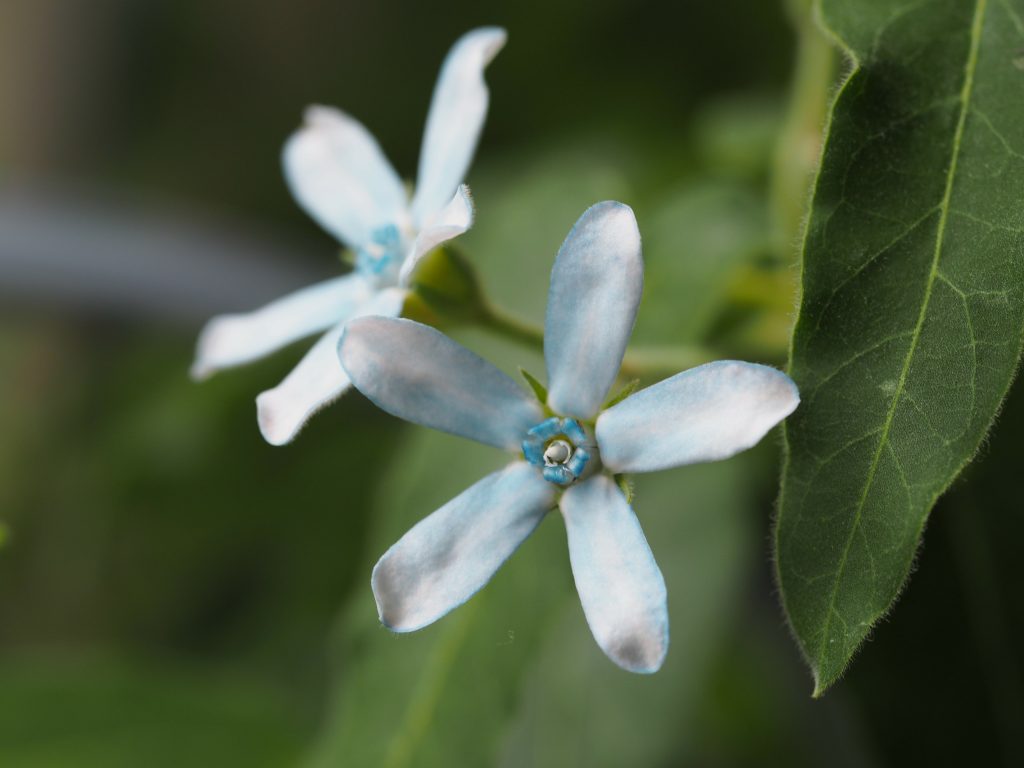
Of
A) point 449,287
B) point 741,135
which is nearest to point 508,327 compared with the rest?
point 449,287

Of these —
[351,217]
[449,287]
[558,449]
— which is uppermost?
[351,217]

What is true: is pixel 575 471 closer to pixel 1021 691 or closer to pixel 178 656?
pixel 1021 691

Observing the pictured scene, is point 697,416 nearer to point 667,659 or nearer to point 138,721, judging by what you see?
point 667,659

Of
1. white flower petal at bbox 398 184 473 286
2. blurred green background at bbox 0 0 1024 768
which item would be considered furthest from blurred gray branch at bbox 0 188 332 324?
white flower petal at bbox 398 184 473 286

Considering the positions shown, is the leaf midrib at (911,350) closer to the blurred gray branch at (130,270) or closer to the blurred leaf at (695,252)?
the blurred leaf at (695,252)

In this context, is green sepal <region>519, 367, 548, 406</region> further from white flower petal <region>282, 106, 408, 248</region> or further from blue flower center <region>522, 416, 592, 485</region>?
white flower petal <region>282, 106, 408, 248</region>

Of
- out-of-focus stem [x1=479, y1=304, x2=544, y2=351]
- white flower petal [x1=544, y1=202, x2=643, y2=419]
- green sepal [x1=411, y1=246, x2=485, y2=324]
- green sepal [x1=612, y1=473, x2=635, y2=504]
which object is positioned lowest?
green sepal [x1=612, y1=473, x2=635, y2=504]
